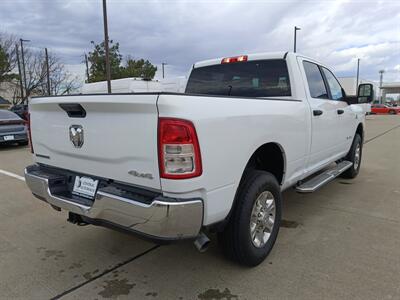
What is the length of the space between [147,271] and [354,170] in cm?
460

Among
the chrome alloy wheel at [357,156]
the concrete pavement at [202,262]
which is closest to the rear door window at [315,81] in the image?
the concrete pavement at [202,262]

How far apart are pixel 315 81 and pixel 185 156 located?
2806mm

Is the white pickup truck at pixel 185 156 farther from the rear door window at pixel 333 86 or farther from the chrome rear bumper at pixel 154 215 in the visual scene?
the rear door window at pixel 333 86

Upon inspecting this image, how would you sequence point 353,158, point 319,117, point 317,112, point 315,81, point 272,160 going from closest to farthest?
point 272,160, point 317,112, point 319,117, point 315,81, point 353,158

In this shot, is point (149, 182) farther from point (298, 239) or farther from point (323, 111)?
point (323, 111)

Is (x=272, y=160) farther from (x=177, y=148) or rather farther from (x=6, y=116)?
(x=6, y=116)

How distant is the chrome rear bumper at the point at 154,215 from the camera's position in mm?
2157

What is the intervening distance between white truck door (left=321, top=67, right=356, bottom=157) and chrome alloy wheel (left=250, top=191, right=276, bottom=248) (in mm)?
2170

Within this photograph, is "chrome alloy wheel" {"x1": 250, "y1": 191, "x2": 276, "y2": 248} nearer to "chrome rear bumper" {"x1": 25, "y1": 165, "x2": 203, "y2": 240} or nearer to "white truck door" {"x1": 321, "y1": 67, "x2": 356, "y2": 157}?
"chrome rear bumper" {"x1": 25, "y1": 165, "x2": 203, "y2": 240}

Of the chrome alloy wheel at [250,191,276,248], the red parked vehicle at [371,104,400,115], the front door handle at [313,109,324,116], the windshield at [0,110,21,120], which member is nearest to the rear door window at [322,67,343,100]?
the front door handle at [313,109,324,116]

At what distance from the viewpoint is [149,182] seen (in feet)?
7.43

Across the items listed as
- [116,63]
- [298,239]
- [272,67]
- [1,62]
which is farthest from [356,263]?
[116,63]

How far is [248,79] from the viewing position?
13.2 ft

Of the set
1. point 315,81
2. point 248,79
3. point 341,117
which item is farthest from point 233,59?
point 341,117
